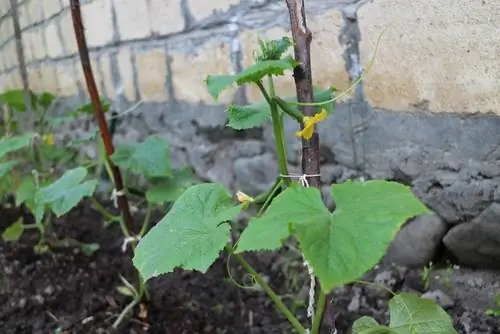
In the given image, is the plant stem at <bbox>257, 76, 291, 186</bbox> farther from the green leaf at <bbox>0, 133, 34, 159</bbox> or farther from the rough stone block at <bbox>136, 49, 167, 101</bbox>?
the rough stone block at <bbox>136, 49, 167, 101</bbox>

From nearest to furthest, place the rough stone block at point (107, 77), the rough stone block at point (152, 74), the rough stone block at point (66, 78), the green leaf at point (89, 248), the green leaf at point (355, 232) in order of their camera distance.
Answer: the green leaf at point (355, 232) < the green leaf at point (89, 248) < the rough stone block at point (152, 74) < the rough stone block at point (107, 77) < the rough stone block at point (66, 78)

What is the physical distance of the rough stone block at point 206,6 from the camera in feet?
6.49

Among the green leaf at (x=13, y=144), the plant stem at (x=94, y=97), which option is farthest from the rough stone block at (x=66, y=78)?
the plant stem at (x=94, y=97)

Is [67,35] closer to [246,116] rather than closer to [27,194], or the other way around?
[27,194]

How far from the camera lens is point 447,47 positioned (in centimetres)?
138

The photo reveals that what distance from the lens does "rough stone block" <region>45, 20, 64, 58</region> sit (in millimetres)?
3232

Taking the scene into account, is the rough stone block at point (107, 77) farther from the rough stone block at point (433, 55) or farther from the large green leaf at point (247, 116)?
the large green leaf at point (247, 116)

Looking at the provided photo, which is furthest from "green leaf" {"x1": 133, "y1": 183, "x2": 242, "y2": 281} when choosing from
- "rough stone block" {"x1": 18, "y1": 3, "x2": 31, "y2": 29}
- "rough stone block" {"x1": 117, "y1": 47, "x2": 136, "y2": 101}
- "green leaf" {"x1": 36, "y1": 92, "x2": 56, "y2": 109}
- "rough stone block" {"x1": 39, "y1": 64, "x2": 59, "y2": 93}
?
"rough stone block" {"x1": 18, "y1": 3, "x2": 31, "y2": 29}

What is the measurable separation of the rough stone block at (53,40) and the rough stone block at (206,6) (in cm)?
135

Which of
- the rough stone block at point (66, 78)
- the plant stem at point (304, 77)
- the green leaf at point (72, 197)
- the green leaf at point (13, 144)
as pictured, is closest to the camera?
the plant stem at point (304, 77)

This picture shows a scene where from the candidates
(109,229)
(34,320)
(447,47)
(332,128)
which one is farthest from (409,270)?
(109,229)

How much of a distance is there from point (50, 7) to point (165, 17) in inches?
49.6

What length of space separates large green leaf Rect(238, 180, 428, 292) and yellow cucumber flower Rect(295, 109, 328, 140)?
13 centimetres

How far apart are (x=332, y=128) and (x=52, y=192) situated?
2.53 feet
